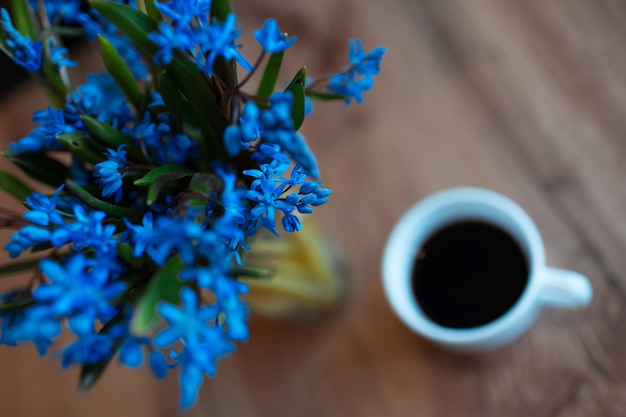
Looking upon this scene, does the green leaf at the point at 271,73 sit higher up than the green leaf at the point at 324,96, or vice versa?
the green leaf at the point at 271,73

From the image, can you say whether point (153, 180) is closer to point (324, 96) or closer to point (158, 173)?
point (158, 173)

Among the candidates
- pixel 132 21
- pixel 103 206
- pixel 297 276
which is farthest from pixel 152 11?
pixel 297 276

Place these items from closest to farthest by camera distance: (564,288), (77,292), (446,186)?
(77,292) < (564,288) < (446,186)

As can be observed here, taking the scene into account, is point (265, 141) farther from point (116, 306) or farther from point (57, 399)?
point (57, 399)

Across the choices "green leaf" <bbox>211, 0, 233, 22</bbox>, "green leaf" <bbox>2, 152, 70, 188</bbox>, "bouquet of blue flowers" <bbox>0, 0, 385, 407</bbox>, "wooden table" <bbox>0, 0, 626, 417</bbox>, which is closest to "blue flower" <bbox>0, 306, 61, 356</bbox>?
"bouquet of blue flowers" <bbox>0, 0, 385, 407</bbox>

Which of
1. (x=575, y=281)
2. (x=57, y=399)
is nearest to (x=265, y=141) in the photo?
(x=575, y=281)

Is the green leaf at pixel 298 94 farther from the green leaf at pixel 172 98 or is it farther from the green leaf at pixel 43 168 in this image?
the green leaf at pixel 43 168

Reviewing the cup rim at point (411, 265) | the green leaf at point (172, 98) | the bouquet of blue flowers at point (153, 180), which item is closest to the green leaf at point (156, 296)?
the bouquet of blue flowers at point (153, 180)
